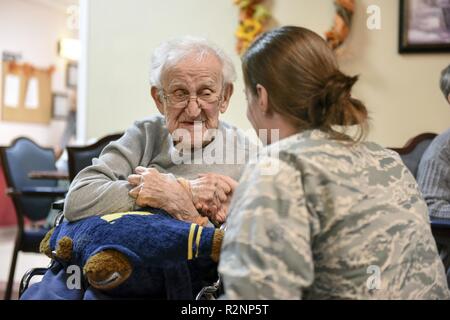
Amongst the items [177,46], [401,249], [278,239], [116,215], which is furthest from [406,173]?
[177,46]

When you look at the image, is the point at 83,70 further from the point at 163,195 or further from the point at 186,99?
the point at 163,195

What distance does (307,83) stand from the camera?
3.34 feet

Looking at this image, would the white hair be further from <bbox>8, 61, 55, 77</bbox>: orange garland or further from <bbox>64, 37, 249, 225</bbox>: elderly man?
<bbox>8, 61, 55, 77</bbox>: orange garland

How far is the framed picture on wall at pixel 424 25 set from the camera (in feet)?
10.0

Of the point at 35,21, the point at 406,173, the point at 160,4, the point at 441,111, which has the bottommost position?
the point at 406,173

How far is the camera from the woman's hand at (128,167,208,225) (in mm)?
1456

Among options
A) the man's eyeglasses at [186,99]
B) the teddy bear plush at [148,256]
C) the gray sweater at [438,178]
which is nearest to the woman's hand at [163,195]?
the teddy bear plush at [148,256]

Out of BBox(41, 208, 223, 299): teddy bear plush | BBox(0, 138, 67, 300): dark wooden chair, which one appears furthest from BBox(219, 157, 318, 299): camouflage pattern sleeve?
BBox(0, 138, 67, 300): dark wooden chair

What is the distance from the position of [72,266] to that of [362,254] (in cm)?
73

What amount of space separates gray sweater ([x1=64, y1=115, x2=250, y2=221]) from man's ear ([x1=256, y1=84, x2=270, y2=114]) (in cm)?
53

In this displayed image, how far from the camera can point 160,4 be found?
3529 mm

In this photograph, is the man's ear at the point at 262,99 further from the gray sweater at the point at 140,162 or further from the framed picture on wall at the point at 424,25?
the framed picture on wall at the point at 424,25

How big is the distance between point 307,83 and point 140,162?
2.45 ft

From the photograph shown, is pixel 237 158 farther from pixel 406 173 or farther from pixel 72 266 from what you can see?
pixel 406 173
